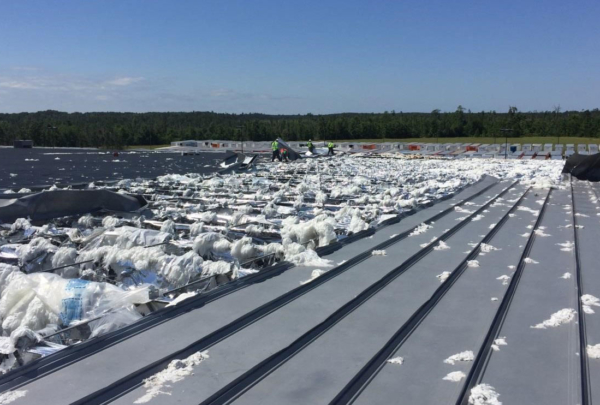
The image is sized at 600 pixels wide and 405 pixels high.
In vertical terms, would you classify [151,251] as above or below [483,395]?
above

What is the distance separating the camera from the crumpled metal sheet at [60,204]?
10602mm

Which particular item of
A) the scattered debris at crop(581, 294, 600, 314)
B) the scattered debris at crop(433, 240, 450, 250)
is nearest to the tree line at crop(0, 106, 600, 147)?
the scattered debris at crop(433, 240, 450, 250)

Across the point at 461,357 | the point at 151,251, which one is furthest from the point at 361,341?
the point at 151,251

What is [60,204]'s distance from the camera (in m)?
11.1

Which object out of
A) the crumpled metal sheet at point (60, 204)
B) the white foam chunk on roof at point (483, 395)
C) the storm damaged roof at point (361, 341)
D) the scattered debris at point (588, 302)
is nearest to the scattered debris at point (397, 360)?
the storm damaged roof at point (361, 341)

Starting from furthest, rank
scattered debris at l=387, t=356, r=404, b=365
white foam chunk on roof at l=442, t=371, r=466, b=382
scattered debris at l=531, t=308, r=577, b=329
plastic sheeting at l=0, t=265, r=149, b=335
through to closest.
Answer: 1. scattered debris at l=531, t=308, r=577, b=329
2. plastic sheeting at l=0, t=265, r=149, b=335
3. scattered debris at l=387, t=356, r=404, b=365
4. white foam chunk on roof at l=442, t=371, r=466, b=382

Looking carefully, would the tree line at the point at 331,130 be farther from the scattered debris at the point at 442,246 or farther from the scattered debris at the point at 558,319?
the scattered debris at the point at 558,319

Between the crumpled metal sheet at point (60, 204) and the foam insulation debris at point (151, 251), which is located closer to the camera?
the foam insulation debris at point (151, 251)

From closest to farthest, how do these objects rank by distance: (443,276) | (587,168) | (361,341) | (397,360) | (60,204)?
(397,360)
(361,341)
(443,276)
(60,204)
(587,168)

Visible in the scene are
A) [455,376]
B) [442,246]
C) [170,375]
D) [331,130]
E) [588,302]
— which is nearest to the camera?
[170,375]

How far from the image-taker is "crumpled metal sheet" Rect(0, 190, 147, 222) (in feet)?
34.8

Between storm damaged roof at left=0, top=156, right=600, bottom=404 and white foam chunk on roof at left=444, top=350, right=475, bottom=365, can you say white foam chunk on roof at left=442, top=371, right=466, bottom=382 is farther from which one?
white foam chunk on roof at left=444, top=350, right=475, bottom=365

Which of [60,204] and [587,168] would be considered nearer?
[60,204]

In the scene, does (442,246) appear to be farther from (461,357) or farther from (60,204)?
(60,204)
